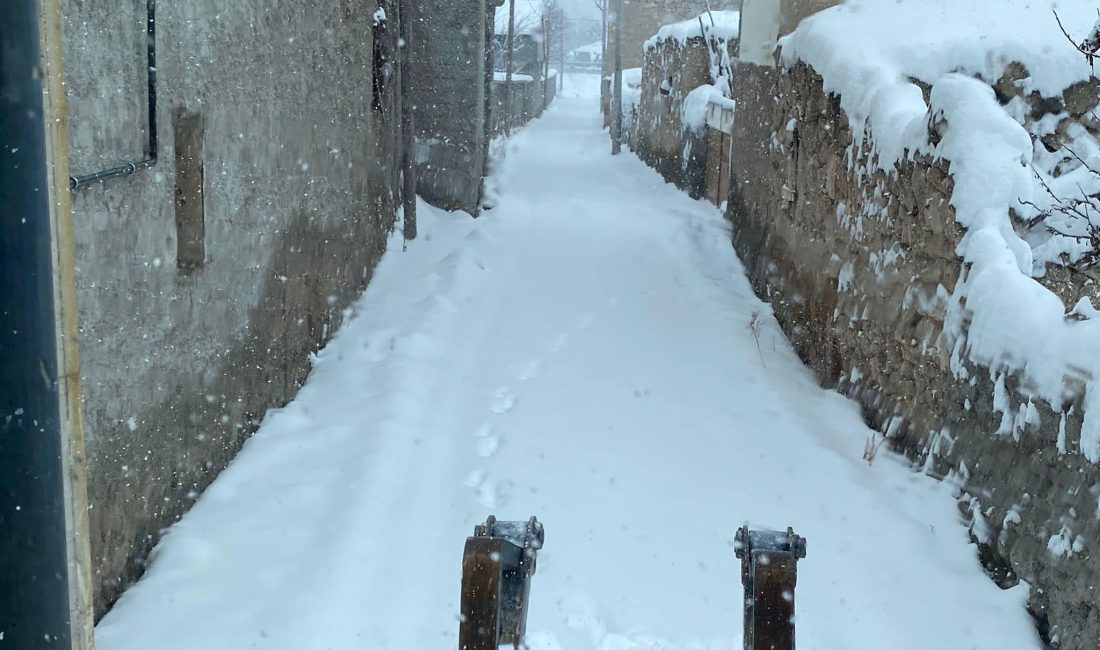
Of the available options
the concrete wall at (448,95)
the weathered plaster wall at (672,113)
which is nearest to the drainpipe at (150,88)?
the concrete wall at (448,95)

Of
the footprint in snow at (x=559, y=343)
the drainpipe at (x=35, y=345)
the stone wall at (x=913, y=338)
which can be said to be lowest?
the footprint in snow at (x=559, y=343)

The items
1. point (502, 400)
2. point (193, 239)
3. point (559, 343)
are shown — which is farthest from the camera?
point (559, 343)

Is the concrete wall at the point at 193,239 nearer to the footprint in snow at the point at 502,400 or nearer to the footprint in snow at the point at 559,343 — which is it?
the footprint in snow at the point at 502,400

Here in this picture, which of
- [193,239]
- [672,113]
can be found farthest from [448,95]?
[193,239]

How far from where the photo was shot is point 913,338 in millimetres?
5012

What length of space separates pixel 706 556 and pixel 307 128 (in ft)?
11.5

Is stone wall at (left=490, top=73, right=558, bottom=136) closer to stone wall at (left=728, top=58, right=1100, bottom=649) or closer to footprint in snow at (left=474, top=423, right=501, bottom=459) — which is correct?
stone wall at (left=728, top=58, right=1100, bottom=649)

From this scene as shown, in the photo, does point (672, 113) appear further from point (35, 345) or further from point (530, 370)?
point (35, 345)

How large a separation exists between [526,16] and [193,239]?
1323 inches

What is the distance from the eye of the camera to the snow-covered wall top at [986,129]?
3723 millimetres

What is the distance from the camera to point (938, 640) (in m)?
3.46

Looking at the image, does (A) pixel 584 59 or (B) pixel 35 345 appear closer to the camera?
(B) pixel 35 345

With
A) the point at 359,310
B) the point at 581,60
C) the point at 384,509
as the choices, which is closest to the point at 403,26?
the point at 359,310

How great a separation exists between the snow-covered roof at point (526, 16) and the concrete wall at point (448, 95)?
2354 centimetres
